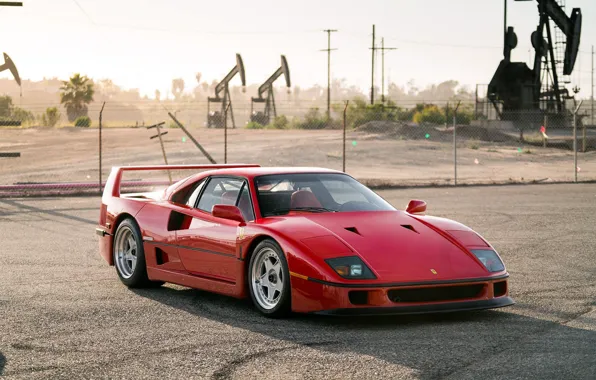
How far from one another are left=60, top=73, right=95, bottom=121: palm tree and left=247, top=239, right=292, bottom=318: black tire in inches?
3029

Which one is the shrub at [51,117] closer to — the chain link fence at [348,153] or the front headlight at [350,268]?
the chain link fence at [348,153]

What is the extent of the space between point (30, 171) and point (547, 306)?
26.7 metres

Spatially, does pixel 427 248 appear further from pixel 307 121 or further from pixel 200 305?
pixel 307 121

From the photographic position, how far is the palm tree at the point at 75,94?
3295 inches

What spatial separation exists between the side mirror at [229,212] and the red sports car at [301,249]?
0.04 feet

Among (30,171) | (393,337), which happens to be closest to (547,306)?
(393,337)

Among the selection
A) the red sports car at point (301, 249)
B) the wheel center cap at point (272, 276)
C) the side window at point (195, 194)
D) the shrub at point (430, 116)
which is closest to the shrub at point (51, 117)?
the shrub at point (430, 116)

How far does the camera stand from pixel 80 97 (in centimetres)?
8525

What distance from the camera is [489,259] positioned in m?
8.05

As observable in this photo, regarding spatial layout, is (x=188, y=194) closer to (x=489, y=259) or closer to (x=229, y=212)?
(x=229, y=212)

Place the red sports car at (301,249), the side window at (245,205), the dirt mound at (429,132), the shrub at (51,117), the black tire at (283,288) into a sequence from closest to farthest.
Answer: the red sports car at (301,249)
the black tire at (283,288)
the side window at (245,205)
the dirt mound at (429,132)
the shrub at (51,117)

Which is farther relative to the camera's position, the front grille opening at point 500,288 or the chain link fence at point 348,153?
the chain link fence at point 348,153

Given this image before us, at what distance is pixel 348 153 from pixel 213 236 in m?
30.1

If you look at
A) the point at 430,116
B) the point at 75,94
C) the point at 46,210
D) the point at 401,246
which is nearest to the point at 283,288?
the point at 401,246
